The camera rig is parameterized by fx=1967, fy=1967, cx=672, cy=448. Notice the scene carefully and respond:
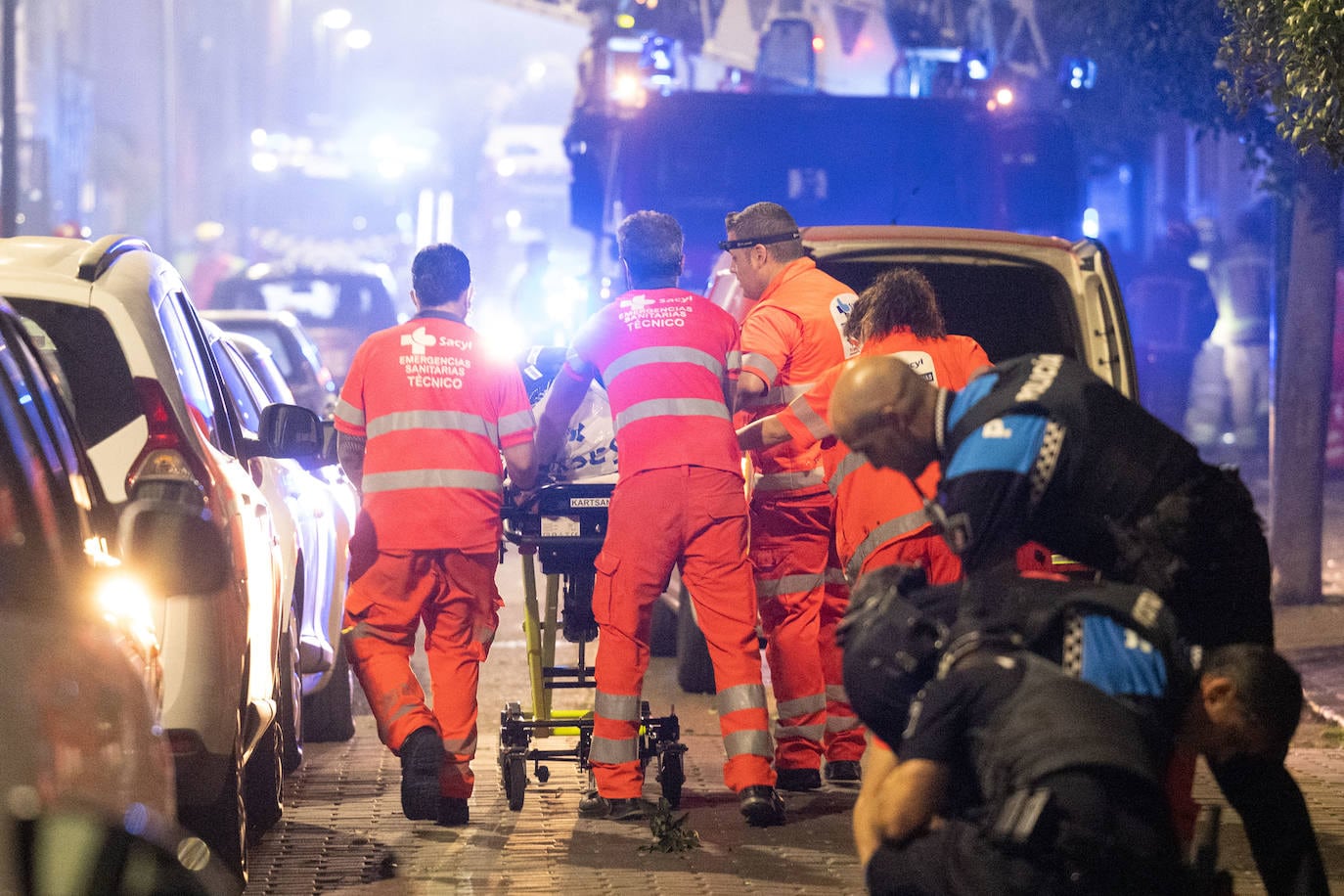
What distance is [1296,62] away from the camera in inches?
325

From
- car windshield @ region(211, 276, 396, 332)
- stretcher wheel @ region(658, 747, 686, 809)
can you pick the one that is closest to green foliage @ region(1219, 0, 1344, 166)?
stretcher wheel @ region(658, 747, 686, 809)

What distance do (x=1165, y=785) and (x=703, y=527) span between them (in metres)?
2.96

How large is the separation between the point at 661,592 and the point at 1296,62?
3.77 m

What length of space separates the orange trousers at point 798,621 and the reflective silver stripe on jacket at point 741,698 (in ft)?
1.58

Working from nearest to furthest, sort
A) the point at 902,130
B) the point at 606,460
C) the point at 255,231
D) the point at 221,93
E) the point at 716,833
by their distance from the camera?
the point at 716,833
the point at 606,460
the point at 902,130
the point at 255,231
the point at 221,93

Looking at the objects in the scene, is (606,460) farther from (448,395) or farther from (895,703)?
(895,703)

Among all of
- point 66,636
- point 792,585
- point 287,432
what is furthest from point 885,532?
point 66,636

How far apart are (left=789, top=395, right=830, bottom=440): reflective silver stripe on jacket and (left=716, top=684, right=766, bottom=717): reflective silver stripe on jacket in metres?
0.90

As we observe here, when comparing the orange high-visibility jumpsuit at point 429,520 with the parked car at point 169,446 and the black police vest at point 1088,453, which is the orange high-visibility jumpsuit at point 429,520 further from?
the black police vest at point 1088,453

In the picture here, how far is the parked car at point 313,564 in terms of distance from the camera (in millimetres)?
7504

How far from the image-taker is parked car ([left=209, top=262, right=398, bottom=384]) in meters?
21.3

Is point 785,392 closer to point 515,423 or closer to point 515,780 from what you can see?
point 515,423

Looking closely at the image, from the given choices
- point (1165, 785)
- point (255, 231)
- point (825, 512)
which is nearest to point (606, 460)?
point (825, 512)

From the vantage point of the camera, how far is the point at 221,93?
276ft
